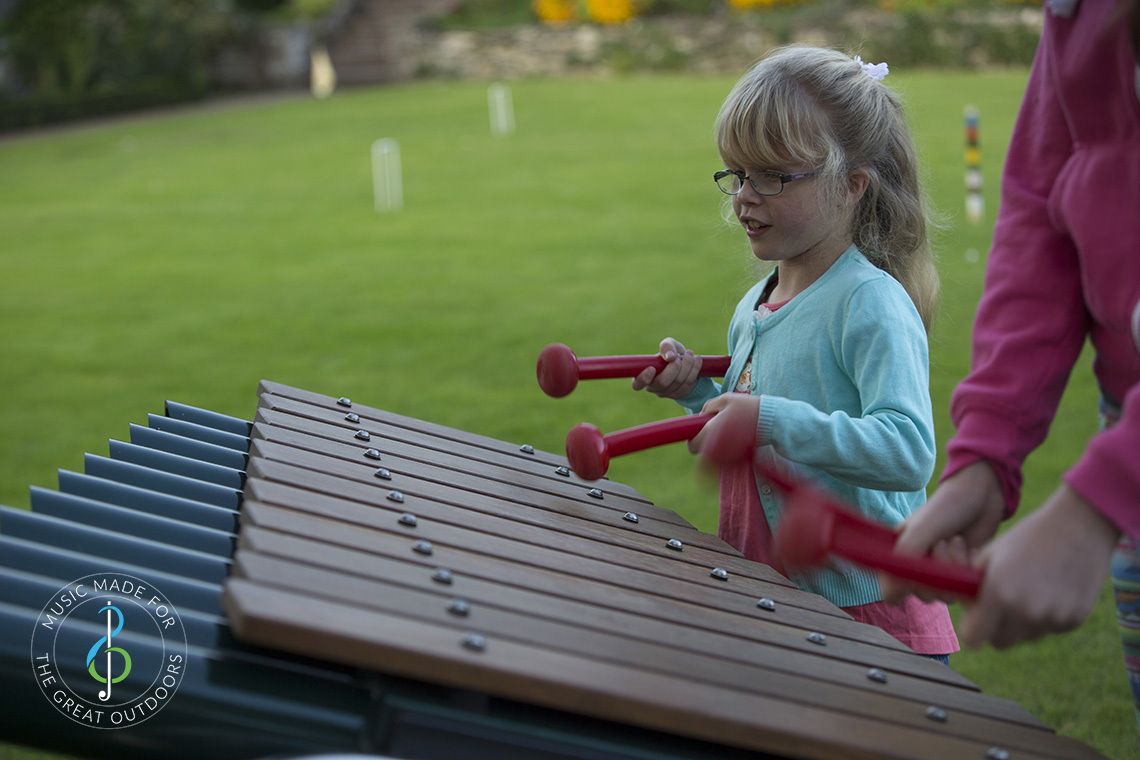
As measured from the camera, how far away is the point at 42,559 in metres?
2.21

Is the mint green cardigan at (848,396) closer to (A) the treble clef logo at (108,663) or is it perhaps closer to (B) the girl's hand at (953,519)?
(B) the girl's hand at (953,519)

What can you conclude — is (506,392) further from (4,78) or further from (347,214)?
(4,78)

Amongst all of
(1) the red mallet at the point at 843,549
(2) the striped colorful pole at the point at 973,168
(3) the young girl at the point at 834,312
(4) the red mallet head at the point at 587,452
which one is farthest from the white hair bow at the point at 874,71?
(2) the striped colorful pole at the point at 973,168

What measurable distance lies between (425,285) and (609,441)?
8.30 m

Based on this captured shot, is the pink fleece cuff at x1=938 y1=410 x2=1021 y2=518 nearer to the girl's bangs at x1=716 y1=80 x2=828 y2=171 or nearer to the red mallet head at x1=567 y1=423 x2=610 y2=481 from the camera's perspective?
the red mallet head at x1=567 y1=423 x2=610 y2=481

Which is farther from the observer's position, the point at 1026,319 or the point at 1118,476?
the point at 1026,319

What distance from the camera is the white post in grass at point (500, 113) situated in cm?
2072

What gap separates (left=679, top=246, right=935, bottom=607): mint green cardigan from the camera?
108 inches

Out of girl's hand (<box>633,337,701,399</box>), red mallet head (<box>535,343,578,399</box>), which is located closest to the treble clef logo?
red mallet head (<box>535,343,578,399</box>)

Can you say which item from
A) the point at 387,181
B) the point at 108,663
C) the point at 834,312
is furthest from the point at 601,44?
the point at 108,663

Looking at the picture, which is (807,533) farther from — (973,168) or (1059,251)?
(973,168)

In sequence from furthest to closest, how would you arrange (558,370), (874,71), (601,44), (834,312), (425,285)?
1. (601,44)
2. (425,285)
3. (874,71)
4. (558,370)
5. (834,312)

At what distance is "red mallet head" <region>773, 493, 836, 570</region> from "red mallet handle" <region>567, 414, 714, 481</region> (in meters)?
0.85

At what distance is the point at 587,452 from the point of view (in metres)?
2.64
